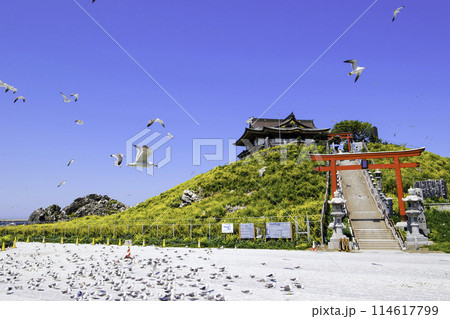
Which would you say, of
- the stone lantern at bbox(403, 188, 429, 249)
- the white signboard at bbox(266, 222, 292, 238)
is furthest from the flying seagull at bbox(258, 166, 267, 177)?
the stone lantern at bbox(403, 188, 429, 249)

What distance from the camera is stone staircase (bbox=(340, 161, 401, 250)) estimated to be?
18.8m

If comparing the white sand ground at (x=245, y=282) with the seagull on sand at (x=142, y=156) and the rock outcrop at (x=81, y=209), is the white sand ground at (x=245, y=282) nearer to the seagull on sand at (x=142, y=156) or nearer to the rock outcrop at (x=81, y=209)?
the seagull on sand at (x=142, y=156)

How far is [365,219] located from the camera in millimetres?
21922

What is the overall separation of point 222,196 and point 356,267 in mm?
23215

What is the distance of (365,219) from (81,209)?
43.9 m

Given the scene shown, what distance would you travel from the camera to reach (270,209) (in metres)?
28.1

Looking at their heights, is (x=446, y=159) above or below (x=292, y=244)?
above

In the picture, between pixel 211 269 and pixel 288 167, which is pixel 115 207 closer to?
pixel 288 167

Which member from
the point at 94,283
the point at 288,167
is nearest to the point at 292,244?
the point at 94,283

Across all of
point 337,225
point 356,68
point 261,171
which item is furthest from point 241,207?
point 356,68

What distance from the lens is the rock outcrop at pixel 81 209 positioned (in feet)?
162

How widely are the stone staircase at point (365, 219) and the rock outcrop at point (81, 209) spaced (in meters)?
36.6

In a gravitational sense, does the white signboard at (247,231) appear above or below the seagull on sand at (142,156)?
below

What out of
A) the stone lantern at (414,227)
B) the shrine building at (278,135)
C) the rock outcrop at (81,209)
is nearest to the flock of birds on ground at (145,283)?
the stone lantern at (414,227)
